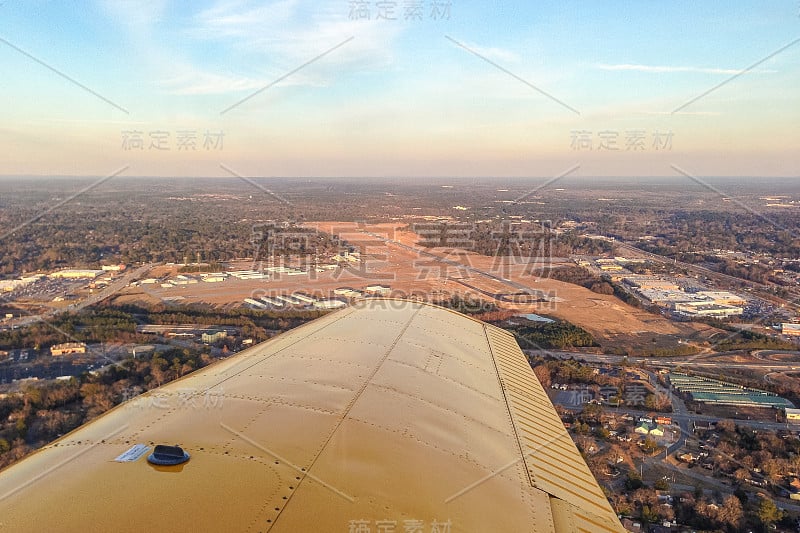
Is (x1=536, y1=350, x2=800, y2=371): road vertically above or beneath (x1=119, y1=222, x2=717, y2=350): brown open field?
beneath

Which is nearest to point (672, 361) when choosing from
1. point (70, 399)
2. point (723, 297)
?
point (723, 297)

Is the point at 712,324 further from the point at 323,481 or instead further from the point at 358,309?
the point at 323,481

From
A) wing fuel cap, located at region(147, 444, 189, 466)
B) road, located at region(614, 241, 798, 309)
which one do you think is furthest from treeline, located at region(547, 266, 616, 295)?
wing fuel cap, located at region(147, 444, 189, 466)

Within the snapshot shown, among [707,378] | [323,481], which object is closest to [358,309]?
[323,481]

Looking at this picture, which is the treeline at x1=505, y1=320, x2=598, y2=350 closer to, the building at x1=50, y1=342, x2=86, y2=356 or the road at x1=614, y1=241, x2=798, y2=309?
the road at x1=614, y1=241, x2=798, y2=309

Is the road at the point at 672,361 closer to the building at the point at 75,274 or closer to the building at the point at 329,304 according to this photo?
the building at the point at 329,304

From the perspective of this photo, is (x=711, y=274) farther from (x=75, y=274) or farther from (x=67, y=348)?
(x=75, y=274)

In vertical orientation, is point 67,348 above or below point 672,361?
above
